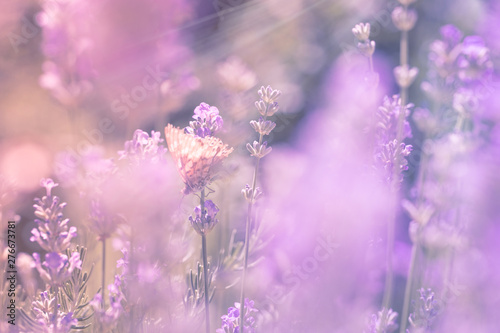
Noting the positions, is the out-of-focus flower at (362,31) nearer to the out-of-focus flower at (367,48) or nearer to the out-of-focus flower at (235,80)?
the out-of-focus flower at (367,48)

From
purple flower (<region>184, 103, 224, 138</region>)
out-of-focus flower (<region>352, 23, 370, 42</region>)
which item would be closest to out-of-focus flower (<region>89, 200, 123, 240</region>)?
purple flower (<region>184, 103, 224, 138</region>)

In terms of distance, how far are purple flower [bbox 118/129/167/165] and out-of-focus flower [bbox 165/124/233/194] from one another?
0.02m

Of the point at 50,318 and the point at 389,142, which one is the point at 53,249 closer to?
the point at 50,318

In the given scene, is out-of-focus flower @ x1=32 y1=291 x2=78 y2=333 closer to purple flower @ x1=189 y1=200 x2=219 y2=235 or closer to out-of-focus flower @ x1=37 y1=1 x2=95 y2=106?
purple flower @ x1=189 y1=200 x2=219 y2=235

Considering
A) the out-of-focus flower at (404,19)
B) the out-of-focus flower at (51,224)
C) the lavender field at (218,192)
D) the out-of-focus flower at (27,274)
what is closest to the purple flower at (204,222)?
the lavender field at (218,192)

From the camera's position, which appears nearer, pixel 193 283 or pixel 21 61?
pixel 193 283

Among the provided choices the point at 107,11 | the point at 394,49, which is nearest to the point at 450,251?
the point at 107,11

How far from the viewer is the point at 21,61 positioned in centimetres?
102

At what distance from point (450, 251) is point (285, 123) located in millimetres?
633

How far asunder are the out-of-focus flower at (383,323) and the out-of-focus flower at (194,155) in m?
0.23

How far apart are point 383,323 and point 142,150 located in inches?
12.0

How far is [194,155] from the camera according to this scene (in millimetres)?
417

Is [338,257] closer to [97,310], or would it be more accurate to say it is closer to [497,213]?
[97,310]

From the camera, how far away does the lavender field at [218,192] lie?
0.45 metres
